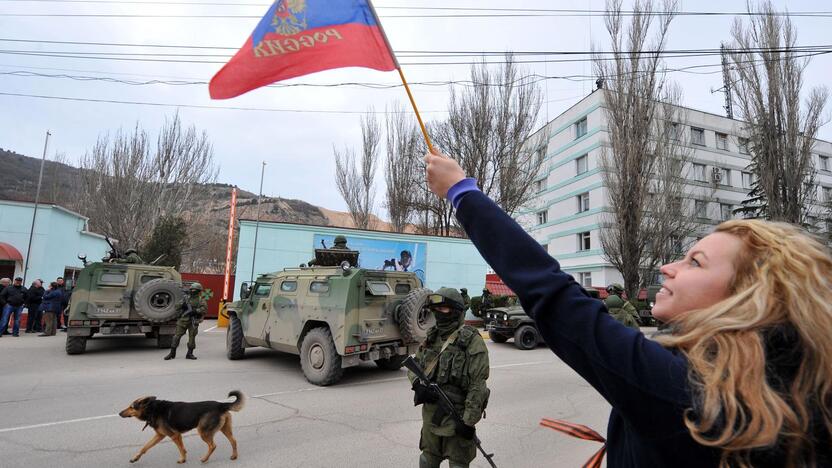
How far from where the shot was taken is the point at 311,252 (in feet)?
56.5

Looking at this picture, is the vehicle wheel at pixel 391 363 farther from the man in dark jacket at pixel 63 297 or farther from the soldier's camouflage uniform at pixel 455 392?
the man in dark jacket at pixel 63 297

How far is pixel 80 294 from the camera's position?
9977mm

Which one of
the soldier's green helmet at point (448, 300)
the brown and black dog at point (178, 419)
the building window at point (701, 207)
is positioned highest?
the building window at point (701, 207)

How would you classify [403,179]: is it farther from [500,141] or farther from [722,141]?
[722,141]

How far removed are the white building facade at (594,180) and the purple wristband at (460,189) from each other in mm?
26853

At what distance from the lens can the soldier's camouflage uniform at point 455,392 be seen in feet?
10.5

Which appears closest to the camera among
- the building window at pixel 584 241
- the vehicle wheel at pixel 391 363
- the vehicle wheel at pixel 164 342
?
the vehicle wheel at pixel 391 363

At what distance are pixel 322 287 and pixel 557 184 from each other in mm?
28800

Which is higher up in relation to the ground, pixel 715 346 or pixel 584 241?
pixel 584 241

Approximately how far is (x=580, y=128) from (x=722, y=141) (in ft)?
35.2

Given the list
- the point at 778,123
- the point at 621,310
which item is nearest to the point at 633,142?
the point at 778,123

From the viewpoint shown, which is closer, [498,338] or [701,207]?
[498,338]

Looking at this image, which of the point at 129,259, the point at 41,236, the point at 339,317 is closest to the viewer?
the point at 339,317

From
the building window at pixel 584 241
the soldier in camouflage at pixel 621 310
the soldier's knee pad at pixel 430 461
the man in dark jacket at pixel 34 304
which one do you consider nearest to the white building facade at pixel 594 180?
the building window at pixel 584 241
